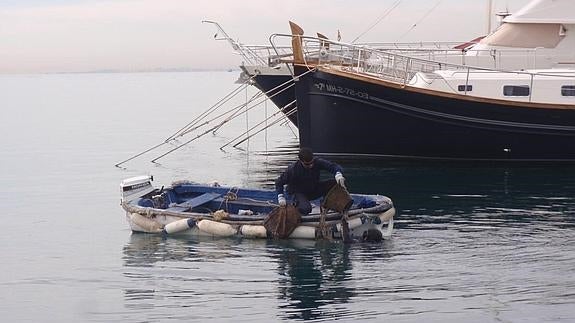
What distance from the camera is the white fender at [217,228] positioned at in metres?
16.3

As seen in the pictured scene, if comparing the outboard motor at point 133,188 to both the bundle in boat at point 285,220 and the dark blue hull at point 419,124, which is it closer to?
the bundle in boat at point 285,220

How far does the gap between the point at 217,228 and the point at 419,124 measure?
10477 mm

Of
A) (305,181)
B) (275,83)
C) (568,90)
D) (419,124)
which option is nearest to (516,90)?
(568,90)

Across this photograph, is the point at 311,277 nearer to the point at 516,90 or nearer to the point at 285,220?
the point at 285,220

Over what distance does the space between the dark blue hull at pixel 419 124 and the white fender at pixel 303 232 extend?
988 cm

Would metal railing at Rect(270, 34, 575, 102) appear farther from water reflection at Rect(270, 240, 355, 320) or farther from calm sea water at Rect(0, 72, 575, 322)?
water reflection at Rect(270, 240, 355, 320)

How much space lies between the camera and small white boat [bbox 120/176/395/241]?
625 inches

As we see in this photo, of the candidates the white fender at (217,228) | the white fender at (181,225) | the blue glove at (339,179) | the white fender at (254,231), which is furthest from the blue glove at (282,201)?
the white fender at (181,225)

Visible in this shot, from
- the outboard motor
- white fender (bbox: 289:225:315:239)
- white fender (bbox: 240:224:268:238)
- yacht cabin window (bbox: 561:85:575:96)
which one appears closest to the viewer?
white fender (bbox: 289:225:315:239)

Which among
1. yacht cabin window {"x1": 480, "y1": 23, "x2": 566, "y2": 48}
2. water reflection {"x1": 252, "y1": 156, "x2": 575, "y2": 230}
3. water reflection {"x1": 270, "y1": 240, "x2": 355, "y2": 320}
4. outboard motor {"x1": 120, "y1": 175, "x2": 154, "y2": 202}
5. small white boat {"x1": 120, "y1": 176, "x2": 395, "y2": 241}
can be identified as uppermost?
yacht cabin window {"x1": 480, "y1": 23, "x2": 566, "y2": 48}

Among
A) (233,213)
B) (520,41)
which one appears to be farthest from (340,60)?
(233,213)

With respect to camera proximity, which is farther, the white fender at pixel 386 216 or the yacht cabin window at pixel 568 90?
the yacht cabin window at pixel 568 90

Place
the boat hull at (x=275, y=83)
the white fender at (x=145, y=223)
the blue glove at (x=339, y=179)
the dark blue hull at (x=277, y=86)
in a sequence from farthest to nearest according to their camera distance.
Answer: the dark blue hull at (x=277, y=86) < the boat hull at (x=275, y=83) < the white fender at (x=145, y=223) < the blue glove at (x=339, y=179)

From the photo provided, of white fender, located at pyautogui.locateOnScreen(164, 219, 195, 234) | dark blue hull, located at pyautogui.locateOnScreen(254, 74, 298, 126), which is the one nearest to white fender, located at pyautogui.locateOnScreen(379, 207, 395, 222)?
white fender, located at pyautogui.locateOnScreen(164, 219, 195, 234)
